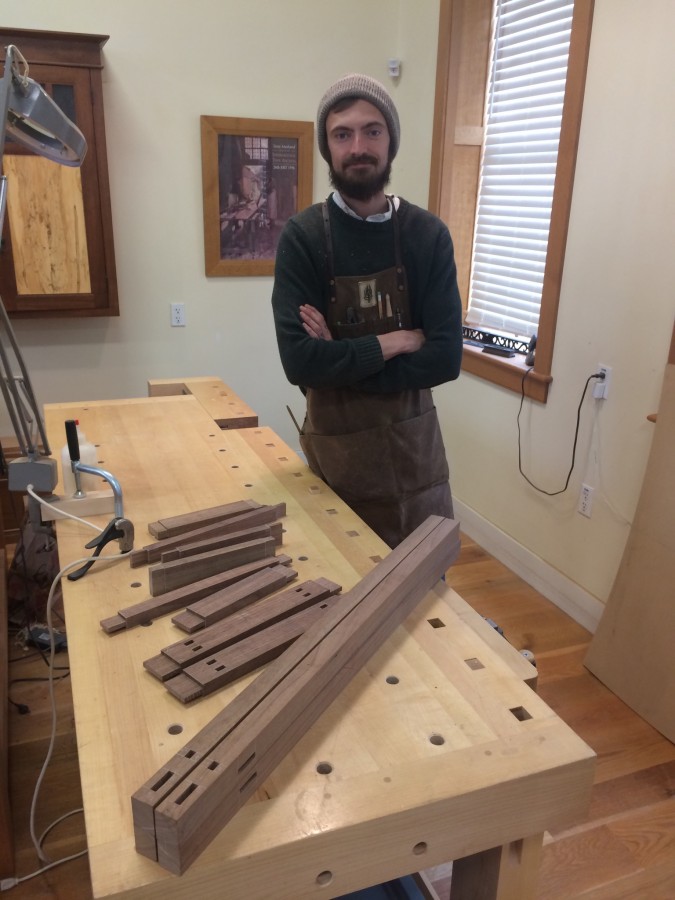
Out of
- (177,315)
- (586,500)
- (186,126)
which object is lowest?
(586,500)

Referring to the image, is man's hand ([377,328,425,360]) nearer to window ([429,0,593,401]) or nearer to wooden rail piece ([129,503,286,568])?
wooden rail piece ([129,503,286,568])

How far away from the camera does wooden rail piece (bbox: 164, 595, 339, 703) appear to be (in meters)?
0.90

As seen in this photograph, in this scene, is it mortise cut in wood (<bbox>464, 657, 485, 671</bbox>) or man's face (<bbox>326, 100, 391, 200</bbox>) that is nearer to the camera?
mortise cut in wood (<bbox>464, 657, 485, 671</bbox>)

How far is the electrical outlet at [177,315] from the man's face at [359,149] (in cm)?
202

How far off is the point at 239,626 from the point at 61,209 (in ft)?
8.37

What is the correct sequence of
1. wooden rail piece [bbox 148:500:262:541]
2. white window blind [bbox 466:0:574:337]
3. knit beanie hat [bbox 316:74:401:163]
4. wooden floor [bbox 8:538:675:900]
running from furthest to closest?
white window blind [bbox 466:0:574:337] < wooden floor [bbox 8:538:675:900] < knit beanie hat [bbox 316:74:401:163] < wooden rail piece [bbox 148:500:262:541]

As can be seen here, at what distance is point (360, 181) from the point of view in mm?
1554

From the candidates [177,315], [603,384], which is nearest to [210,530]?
[603,384]

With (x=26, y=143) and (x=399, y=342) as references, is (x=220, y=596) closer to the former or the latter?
(x=399, y=342)

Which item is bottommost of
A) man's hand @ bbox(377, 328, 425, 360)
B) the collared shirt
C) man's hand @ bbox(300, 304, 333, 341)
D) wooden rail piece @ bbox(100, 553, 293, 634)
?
wooden rail piece @ bbox(100, 553, 293, 634)

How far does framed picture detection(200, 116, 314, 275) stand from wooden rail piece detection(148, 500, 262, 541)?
233 cm

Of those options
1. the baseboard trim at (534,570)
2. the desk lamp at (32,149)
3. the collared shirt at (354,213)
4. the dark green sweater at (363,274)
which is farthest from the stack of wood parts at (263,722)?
the baseboard trim at (534,570)

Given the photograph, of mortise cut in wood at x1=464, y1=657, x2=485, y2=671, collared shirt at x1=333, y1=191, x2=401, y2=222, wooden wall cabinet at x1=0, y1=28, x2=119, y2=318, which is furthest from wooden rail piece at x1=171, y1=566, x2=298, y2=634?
wooden wall cabinet at x1=0, y1=28, x2=119, y2=318

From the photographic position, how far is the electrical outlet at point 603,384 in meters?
2.35
